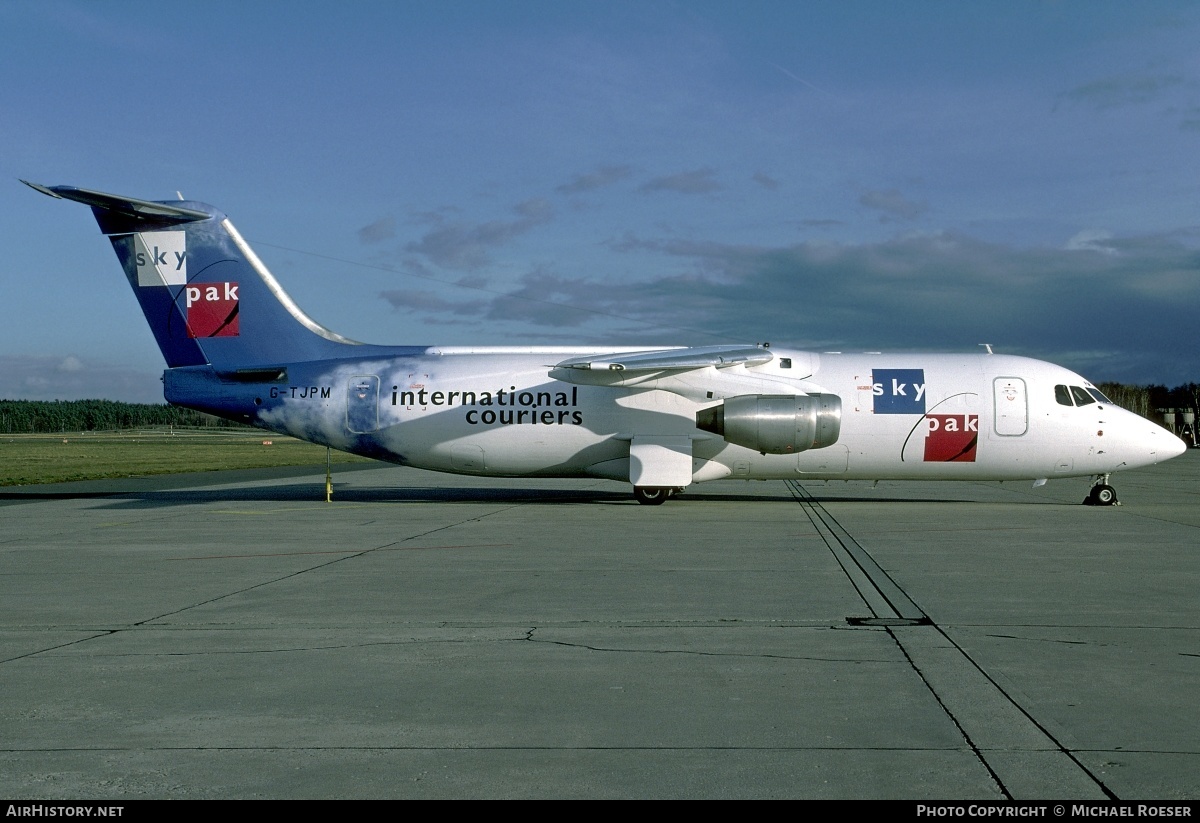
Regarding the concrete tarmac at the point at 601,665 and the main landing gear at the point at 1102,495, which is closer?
the concrete tarmac at the point at 601,665

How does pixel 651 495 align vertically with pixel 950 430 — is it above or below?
below

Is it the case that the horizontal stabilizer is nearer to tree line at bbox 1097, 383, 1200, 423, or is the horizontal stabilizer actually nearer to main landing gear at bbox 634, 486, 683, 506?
main landing gear at bbox 634, 486, 683, 506

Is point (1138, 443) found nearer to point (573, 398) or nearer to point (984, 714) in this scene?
point (573, 398)

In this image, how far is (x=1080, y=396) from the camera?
2222 centimetres

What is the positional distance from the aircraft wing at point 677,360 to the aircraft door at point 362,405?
4.22m

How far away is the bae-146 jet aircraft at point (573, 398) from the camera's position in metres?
21.9

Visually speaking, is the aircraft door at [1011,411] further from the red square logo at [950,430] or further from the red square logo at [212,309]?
the red square logo at [212,309]

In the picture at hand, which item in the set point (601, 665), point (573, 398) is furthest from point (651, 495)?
point (601, 665)

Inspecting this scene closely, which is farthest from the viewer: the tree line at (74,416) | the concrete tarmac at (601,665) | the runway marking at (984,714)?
the tree line at (74,416)

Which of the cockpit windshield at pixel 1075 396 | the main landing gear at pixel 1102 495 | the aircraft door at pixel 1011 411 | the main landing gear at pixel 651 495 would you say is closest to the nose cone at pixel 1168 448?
the main landing gear at pixel 1102 495

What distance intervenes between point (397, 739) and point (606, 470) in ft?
56.1

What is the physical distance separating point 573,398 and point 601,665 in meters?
15.0

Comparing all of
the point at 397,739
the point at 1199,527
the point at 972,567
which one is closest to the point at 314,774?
the point at 397,739

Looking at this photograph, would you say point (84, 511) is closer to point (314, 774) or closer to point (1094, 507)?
point (314, 774)
